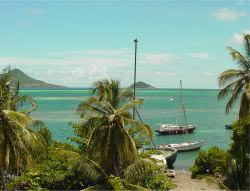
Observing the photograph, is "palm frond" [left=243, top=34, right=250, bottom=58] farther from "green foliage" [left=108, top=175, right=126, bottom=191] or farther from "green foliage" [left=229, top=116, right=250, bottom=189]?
"green foliage" [left=108, top=175, right=126, bottom=191]

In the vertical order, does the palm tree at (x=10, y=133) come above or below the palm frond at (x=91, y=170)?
above

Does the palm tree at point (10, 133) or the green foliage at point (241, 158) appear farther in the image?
the green foliage at point (241, 158)

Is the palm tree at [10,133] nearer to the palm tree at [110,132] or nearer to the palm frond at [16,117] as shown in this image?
the palm frond at [16,117]

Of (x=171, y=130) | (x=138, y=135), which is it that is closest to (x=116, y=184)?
(x=138, y=135)

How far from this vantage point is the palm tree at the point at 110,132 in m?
23.7

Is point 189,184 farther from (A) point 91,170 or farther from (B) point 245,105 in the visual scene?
(A) point 91,170

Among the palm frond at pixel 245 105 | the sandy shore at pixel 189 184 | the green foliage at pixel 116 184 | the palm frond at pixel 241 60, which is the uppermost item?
the palm frond at pixel 241 60

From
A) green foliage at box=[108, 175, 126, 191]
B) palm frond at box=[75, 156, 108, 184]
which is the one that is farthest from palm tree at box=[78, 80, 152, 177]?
green foliage at box=[108, 175, 126, 191]

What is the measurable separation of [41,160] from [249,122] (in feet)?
A: 44.4

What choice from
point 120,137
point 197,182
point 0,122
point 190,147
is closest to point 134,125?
point 120,137

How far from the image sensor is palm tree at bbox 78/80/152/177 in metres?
23.7

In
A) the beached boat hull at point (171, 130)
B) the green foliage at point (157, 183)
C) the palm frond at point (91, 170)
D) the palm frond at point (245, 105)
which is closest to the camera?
the palm frond at point (91, 170)

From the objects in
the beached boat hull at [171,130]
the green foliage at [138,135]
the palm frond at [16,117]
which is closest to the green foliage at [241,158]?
the green foliage at [138,135]

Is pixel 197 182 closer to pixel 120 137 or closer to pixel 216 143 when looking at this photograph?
pixel 120 137
